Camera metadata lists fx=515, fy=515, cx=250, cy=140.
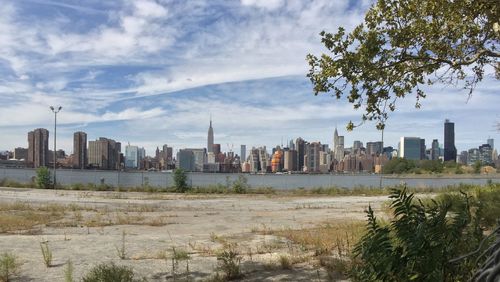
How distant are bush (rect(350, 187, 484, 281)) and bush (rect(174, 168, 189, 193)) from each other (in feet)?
149

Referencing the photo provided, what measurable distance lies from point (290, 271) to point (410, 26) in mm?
5700

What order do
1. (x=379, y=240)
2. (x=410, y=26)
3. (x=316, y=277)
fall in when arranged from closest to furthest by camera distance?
1. (x=379, y=240)
2. (x=316, y=277)
3. (x=410, y=26)

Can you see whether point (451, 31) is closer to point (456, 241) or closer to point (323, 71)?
point (323, 71)

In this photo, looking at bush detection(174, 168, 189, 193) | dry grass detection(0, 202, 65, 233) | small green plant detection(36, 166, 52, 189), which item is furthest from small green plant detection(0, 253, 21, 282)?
small green plant detection(36, 166, 52, 189)

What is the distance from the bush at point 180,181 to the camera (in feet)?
162

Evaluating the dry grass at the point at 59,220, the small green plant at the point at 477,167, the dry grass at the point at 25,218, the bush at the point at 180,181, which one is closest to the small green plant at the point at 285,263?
the dry grass at the point at 59,220

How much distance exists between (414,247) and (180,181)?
4653cm

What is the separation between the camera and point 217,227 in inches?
728

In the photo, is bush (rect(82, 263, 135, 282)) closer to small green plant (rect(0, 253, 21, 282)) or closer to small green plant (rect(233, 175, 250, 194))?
small green plant (rect(0, 253, 21, 282))

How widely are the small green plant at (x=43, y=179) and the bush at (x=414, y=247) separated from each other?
5147cm

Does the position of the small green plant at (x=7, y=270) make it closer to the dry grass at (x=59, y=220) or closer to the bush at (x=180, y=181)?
the dry grass at (x=59, y=220)

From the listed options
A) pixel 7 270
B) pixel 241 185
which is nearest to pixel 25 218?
pixel 7 270

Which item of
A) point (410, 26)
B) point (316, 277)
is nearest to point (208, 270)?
point (316, 277)

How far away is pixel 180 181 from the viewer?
4991 centimetres
